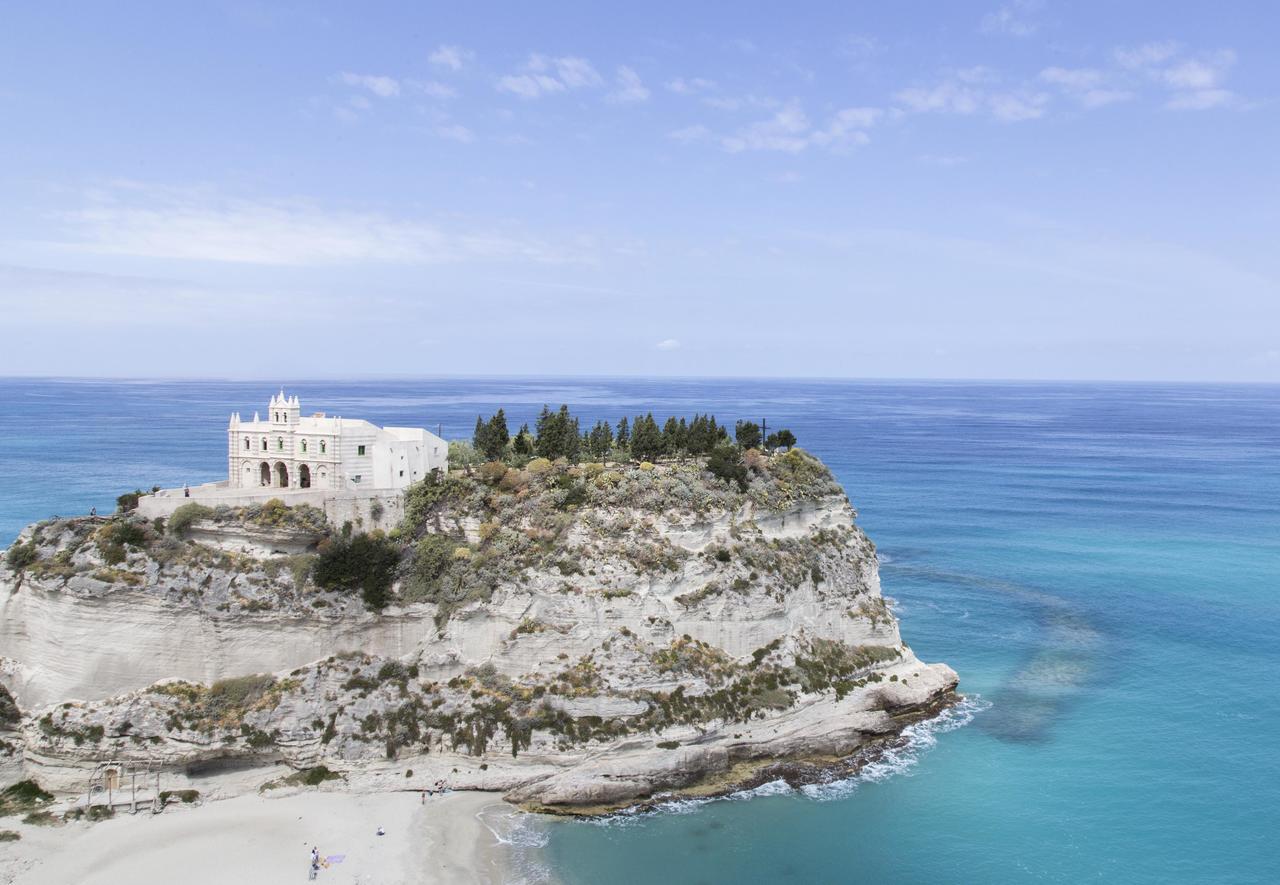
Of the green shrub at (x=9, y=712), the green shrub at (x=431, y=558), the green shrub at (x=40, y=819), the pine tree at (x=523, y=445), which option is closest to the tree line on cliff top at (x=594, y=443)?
the pine tree at (x=523, y=445)

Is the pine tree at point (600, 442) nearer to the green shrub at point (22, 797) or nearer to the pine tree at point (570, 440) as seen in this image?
the pine tree at point (570, 440)

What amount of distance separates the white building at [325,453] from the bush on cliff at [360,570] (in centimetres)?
428

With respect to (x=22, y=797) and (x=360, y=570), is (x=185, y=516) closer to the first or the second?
(x=360, y=570)

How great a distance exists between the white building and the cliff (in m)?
2.73

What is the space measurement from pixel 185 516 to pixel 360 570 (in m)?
9.06

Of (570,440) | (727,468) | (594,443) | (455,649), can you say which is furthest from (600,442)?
(455,649)

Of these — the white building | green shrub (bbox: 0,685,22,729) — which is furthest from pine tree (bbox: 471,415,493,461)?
green shrub (bbox: 0,685,22,729)

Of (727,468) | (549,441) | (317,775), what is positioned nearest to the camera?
(317,775)

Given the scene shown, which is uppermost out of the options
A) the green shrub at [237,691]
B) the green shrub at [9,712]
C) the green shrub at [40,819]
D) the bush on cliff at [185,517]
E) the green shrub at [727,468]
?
the green shrub at [727,468]

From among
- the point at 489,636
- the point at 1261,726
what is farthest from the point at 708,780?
the point at 1261,726

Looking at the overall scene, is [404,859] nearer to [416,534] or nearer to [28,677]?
[416,534]

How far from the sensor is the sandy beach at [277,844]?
112 ft

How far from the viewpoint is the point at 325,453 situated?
49594 mm

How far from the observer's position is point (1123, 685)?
50906mm
